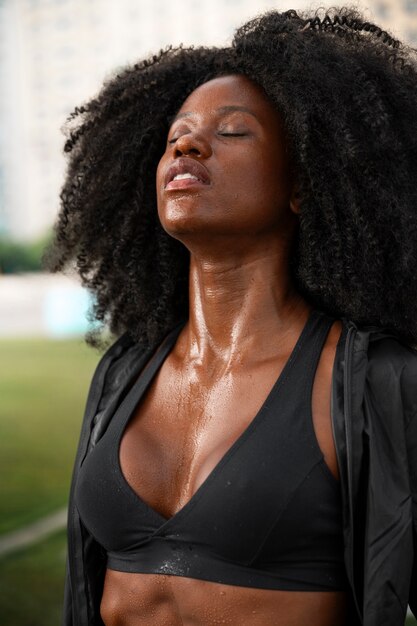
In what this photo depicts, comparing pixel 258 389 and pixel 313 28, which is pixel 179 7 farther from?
pixel 258 389

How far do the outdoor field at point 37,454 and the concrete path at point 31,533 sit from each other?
0.04 metres

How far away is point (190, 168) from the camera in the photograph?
162 centimetres

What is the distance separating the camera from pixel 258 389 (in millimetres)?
1598

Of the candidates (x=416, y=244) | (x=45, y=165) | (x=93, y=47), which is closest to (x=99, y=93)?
(x=416, y=244)

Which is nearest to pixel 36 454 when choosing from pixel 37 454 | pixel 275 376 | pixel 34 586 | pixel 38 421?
pixel 37 454

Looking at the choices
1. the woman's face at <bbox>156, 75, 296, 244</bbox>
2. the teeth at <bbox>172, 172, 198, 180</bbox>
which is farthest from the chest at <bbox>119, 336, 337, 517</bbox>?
the teeth at <bbox>172, 172, 198, 180</bbox>

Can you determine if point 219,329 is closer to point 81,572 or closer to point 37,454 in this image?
point 81,572

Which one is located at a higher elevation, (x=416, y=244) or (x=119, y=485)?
(x=416, y=244)

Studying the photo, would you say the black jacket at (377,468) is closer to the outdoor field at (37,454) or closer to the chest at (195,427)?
the chest at (195,427)

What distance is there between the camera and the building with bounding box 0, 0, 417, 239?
580cm

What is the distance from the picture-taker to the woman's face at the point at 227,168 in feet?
5.27

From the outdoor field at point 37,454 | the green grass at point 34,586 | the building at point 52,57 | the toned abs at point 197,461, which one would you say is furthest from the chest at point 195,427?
the building at point 52,57

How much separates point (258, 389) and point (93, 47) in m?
5.29

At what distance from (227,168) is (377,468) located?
651 mm
